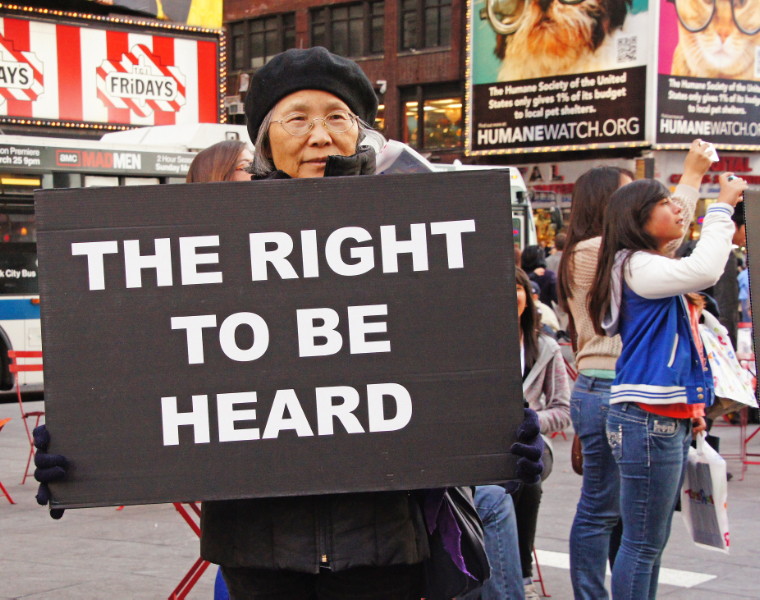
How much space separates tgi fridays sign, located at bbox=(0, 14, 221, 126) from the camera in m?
16.9

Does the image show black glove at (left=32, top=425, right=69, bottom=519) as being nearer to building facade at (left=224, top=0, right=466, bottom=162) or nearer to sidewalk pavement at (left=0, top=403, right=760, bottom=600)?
sidewalk pavement at (left=0, top=403, right=760, bottom=600)

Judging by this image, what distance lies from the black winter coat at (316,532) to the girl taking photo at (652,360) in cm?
184

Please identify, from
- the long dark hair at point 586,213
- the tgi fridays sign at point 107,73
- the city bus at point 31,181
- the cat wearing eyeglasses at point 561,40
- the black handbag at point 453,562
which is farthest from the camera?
the cat wearing eyeglasses at point 561,40

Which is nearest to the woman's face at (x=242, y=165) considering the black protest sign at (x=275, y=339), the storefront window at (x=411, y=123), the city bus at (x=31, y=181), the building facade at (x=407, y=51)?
the black protest sign at (x=275, y=339)

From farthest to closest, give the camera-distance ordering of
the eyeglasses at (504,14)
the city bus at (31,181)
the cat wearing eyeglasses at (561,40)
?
the eyeglasses at (504,14) < the cat wearing eyeglasses at (561,40) < the city bus at (31,181)

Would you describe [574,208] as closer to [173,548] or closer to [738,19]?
[173,548]

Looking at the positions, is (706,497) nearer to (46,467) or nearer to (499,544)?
(499,544)

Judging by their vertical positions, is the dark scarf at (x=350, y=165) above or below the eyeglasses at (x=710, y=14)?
below

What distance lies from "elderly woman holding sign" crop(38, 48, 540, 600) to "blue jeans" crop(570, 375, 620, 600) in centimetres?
220

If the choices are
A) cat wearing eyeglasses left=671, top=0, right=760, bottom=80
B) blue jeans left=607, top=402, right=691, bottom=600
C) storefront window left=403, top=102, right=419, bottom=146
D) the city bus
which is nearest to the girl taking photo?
blue jeans left=607, top=402, right=691, bottom=600

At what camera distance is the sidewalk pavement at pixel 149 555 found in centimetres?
559

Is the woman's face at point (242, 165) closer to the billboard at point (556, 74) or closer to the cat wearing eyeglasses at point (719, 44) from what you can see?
the billboard at point (556, 74)

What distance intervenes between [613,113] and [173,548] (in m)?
24.6

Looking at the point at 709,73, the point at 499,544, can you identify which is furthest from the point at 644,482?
the point at 709,73
